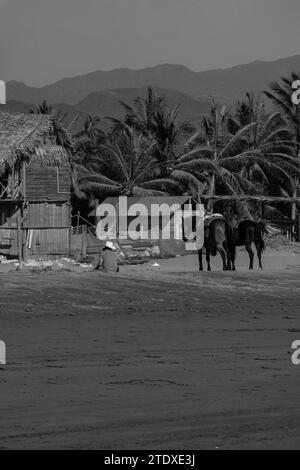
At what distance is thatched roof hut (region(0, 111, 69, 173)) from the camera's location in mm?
32938

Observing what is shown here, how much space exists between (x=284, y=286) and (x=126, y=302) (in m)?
5.00

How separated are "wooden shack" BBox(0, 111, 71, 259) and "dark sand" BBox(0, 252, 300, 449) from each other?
43.0ft

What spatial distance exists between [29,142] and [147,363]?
22832mm

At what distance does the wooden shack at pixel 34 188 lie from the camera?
3312cm

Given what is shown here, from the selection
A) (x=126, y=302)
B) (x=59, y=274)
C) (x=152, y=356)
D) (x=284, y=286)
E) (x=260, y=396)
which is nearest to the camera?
(x=260, y=396)

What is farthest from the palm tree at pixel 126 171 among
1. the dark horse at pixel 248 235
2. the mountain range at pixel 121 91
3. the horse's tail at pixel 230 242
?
the mountain range at pixel 121 91

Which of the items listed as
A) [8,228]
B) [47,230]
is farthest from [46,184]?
[8,228]

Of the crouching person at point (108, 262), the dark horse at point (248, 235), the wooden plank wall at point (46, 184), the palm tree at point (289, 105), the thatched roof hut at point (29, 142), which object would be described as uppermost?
the palm tree at point (289, 105)

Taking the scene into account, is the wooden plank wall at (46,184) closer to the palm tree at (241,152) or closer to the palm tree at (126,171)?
the palm tree at (126,171)

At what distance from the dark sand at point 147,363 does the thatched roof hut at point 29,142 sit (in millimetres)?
13348

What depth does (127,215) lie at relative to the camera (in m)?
42.1

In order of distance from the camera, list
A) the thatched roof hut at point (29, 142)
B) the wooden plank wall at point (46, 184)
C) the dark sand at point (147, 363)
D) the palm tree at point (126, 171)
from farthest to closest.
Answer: the palm tree at point (126, 171) → the wooden plank wall at point (46, 184) → the thatched roof hut at point (29, 142) → the dark sand at point (147, 363)
